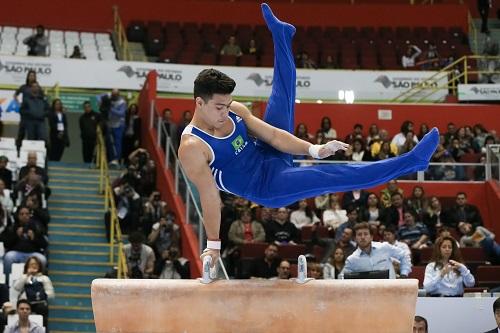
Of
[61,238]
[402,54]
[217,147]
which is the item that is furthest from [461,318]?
[402,54]

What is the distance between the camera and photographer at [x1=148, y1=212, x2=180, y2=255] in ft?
40.6

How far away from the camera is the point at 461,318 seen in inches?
349

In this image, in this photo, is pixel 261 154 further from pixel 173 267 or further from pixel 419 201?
pixel 419 201

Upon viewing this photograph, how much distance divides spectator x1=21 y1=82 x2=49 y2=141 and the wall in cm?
880

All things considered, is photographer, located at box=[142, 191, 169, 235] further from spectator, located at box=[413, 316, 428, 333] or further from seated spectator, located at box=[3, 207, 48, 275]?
spectator, located at box=[413, 316, 428, 333]

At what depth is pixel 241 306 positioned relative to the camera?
536 cm

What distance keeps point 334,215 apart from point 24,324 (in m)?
5.29

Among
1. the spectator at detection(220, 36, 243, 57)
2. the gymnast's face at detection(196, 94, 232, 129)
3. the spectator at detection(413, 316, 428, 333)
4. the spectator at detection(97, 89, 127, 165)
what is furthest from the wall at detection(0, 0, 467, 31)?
the gymnast's face at detection(196, 94, 232, 129)

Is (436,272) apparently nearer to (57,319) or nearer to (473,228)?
(473,228)

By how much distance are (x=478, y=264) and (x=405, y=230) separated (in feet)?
3.75

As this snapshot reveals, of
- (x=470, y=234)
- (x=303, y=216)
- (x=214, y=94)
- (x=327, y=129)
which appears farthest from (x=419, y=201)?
(x=214, y=94)

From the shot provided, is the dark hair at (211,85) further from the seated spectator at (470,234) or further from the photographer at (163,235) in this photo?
the seated spectator at (470,234)

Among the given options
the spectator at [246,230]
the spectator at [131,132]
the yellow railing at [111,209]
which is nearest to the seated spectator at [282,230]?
the spectator at [246,230]

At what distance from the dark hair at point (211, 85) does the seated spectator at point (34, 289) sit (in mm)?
5674
